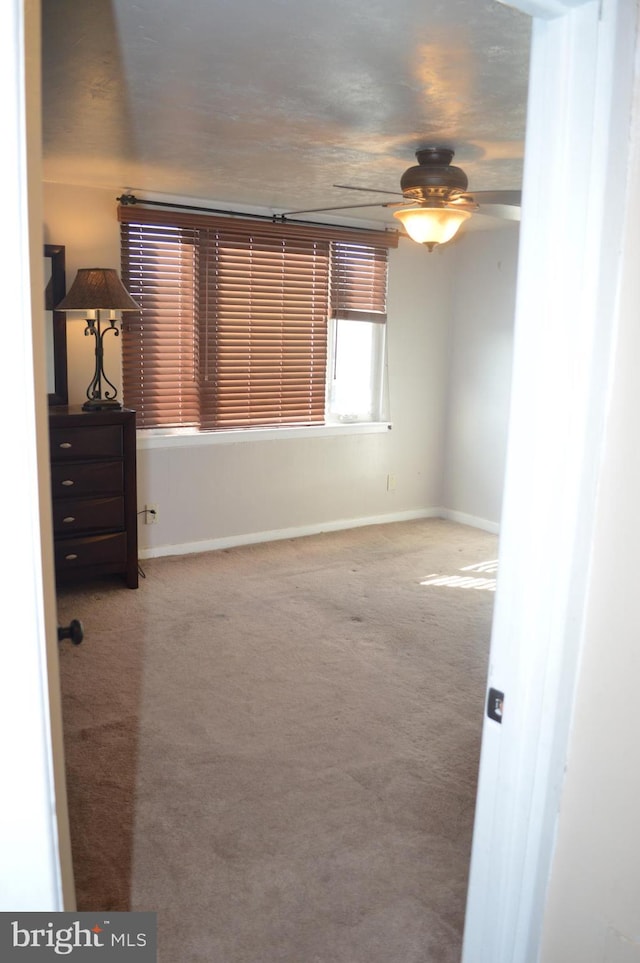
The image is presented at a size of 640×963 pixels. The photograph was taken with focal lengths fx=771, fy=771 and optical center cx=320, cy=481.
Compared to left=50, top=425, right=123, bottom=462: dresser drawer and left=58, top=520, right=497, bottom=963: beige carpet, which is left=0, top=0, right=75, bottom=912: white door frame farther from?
left=50, top=425, right=123, bottom=462: dresser drawer

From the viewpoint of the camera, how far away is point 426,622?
397cm

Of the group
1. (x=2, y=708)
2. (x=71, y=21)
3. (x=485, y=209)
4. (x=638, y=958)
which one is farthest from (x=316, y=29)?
(x=638, y=958)

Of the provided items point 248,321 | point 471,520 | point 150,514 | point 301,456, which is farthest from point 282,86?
point 471,520

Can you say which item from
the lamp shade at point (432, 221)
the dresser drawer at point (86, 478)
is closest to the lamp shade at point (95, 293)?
the dresser drawer at point (86, 478)

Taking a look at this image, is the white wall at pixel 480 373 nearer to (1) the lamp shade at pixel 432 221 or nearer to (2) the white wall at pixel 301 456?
(2) the white wall at pixel 301 456

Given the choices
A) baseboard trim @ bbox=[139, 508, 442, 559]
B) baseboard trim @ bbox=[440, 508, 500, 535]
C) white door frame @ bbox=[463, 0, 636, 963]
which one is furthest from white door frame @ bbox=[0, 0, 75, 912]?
baseboard trim @ bbox=[440, 508, 500, 535]

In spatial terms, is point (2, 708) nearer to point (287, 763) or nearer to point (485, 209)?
point (287, 763)

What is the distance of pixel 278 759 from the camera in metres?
2.66

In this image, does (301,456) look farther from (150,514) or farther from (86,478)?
(86,478)

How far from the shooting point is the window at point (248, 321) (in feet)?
15.2

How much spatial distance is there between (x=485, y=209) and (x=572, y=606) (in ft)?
6.47

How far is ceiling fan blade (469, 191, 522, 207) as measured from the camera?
8.13 feet

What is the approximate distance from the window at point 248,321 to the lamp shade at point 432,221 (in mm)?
2108

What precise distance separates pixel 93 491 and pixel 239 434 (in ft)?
4.06
